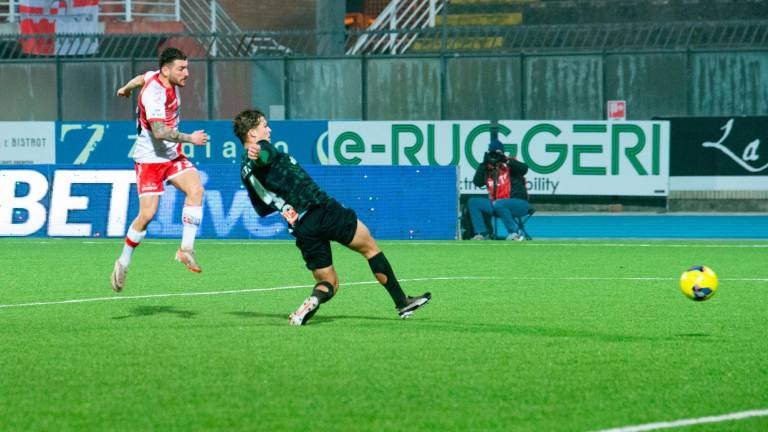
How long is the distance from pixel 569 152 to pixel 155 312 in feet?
49.6

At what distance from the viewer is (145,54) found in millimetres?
31453

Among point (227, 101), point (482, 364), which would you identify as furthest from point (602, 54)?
point (482, 364)

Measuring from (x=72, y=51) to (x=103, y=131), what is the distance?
16.3ft

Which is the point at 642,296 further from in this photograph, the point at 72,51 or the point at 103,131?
the point at 72,51

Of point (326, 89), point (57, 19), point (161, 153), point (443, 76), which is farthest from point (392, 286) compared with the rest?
point (57, 19)

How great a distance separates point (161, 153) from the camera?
39.8 ft

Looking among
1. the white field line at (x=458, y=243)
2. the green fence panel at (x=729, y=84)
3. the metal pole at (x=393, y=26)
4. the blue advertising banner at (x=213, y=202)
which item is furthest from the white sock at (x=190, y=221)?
the metal pole at (x=393, y=26)

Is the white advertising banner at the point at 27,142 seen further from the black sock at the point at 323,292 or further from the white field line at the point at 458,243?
the black sock at the point at 323,292

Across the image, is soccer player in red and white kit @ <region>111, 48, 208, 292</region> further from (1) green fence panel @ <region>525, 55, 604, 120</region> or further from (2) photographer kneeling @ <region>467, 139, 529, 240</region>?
(1) green fence panel @ <region>525, 55, 604, 120</region>

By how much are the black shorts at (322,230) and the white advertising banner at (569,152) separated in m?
14.4

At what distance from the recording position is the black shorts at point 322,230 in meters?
10.2

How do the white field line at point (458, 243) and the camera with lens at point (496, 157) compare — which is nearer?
the white field line at point (458, 243)

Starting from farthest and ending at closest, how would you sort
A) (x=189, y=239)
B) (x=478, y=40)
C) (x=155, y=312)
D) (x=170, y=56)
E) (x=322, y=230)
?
(x=478, y=40) → (x=189, y=239) → (x=170, y=56) → (x=155, y=312) → (x=322, y=230)

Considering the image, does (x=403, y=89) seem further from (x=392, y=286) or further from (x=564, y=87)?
(x=392, y=286)
